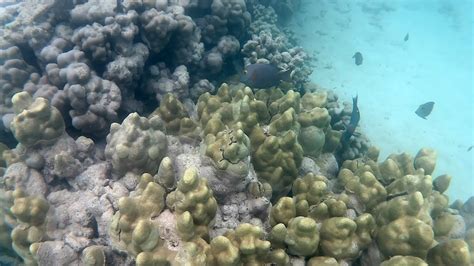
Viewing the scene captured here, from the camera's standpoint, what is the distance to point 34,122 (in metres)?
3.17

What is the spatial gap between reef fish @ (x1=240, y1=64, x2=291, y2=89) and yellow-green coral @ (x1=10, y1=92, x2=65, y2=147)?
2.30 metres

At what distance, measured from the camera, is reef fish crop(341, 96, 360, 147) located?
4.75m

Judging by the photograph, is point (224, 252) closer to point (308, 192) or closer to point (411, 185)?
point (308, 192)

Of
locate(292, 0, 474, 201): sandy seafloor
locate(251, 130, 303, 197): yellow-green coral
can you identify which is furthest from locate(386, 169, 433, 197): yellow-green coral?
locate(292, 0, 474, 201): sandy seafloor

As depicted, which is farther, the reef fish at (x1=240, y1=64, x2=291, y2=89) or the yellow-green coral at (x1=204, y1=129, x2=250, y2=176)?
the reef fish at (x1=240, y1=64, x2=291, y2=89)

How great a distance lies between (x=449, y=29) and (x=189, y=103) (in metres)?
18.7

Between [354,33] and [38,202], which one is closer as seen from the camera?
[38,202]

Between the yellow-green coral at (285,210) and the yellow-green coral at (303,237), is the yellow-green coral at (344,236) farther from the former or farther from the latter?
the yellow-green coral at (285,210)

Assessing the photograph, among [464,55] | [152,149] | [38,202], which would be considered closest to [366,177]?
[152,149]

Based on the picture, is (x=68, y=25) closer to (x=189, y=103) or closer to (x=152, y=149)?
(x=189, y=103)

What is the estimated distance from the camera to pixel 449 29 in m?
17.9

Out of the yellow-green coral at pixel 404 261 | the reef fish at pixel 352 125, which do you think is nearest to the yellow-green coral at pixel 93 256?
the yellow-green coral at pixel 404 261

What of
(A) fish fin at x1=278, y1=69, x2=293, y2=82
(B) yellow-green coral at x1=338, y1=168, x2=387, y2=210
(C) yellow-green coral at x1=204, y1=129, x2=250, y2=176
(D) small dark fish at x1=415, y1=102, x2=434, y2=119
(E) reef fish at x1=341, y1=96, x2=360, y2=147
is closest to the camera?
(C) yellow-green coral at x1=204, y1=129, x2=250, y2=176

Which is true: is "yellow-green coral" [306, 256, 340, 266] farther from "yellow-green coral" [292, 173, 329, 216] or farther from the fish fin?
the fish fin
